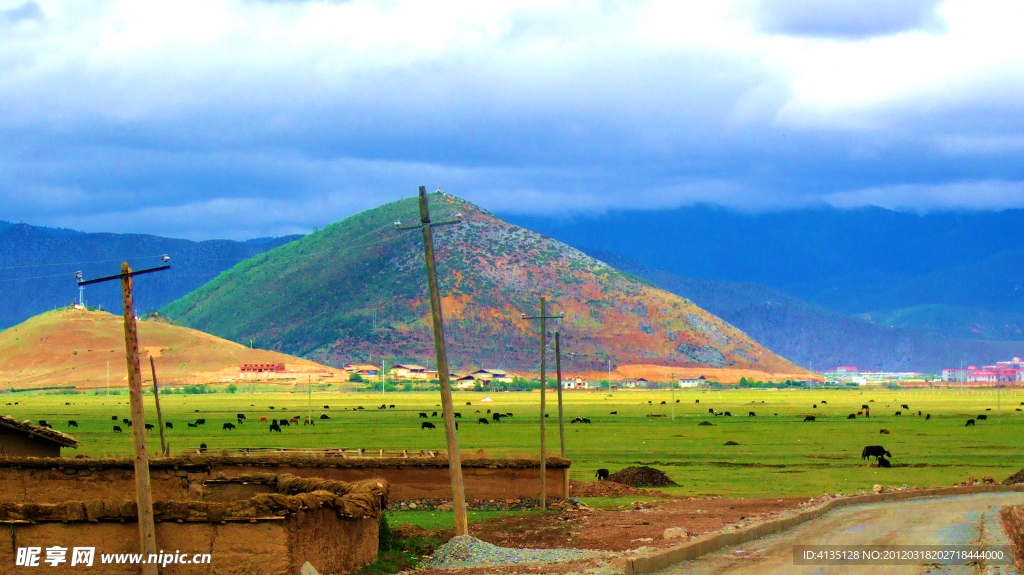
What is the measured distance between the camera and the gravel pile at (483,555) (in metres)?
22.9

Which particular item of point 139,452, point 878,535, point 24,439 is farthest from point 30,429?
point 878,535

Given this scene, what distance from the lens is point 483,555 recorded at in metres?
23.4

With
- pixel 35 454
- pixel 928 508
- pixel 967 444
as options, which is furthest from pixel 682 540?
pixel 967 444

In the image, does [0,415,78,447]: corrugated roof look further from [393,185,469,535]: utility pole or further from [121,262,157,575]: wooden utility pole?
[121,262,157,575]: wooden utility pole

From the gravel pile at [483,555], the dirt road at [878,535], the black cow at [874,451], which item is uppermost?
the black cow at [874,451]

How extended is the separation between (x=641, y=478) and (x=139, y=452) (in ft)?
85.4

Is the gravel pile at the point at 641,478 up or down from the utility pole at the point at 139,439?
down

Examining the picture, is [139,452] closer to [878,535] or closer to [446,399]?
[446,399]

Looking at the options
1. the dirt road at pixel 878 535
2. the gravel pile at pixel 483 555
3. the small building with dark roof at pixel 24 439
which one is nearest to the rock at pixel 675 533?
the dirt road at pixel 878 535

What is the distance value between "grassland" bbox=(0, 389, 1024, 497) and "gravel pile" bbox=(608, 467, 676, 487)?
877 millimetres

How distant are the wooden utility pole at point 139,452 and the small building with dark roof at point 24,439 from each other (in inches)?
501

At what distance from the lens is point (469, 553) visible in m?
23.6

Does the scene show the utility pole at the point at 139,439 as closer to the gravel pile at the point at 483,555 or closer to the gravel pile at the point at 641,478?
the gravel pile at the point at 483,555

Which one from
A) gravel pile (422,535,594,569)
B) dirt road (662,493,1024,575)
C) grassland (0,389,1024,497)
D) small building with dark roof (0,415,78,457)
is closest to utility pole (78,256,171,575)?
gravel pile (422,535,594,569)
